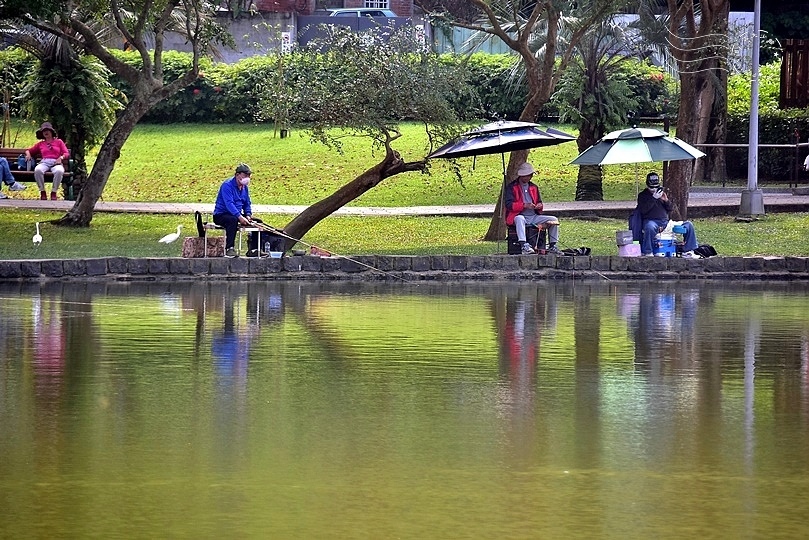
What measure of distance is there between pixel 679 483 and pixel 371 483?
65.1 inches

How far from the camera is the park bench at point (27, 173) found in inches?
1134

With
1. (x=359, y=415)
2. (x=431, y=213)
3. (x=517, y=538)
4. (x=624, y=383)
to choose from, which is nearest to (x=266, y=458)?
(x=359, y=415)

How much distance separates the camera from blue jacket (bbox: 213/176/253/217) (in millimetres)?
20344

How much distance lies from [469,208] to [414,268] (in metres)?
8.72

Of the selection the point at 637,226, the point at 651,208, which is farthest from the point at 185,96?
the point at 651,208

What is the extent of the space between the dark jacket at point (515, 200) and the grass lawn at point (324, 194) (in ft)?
3.88

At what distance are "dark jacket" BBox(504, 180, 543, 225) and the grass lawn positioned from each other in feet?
3.88

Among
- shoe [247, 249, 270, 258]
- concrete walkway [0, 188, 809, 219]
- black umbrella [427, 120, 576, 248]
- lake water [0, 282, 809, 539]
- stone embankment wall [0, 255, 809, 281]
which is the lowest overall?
lake water [0, 282, 809, 539]

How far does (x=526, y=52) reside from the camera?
2359 centimetres

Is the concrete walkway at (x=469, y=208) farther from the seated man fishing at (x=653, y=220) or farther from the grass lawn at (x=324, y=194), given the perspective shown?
the seated man fishing at (x=653, y=220)

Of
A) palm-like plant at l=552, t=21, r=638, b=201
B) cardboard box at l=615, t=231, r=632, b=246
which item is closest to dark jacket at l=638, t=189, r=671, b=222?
cardboard box at l=615, t=231, r=632, b=246

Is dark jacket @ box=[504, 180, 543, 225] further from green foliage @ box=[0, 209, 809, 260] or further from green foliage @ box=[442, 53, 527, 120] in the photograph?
green foliage @ box=[442, 53, 527, 120]

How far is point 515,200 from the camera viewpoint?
70.2ft

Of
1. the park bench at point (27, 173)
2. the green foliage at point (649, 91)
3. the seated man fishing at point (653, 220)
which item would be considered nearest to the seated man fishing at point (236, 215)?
the seated man fishing at point (653, 220)
